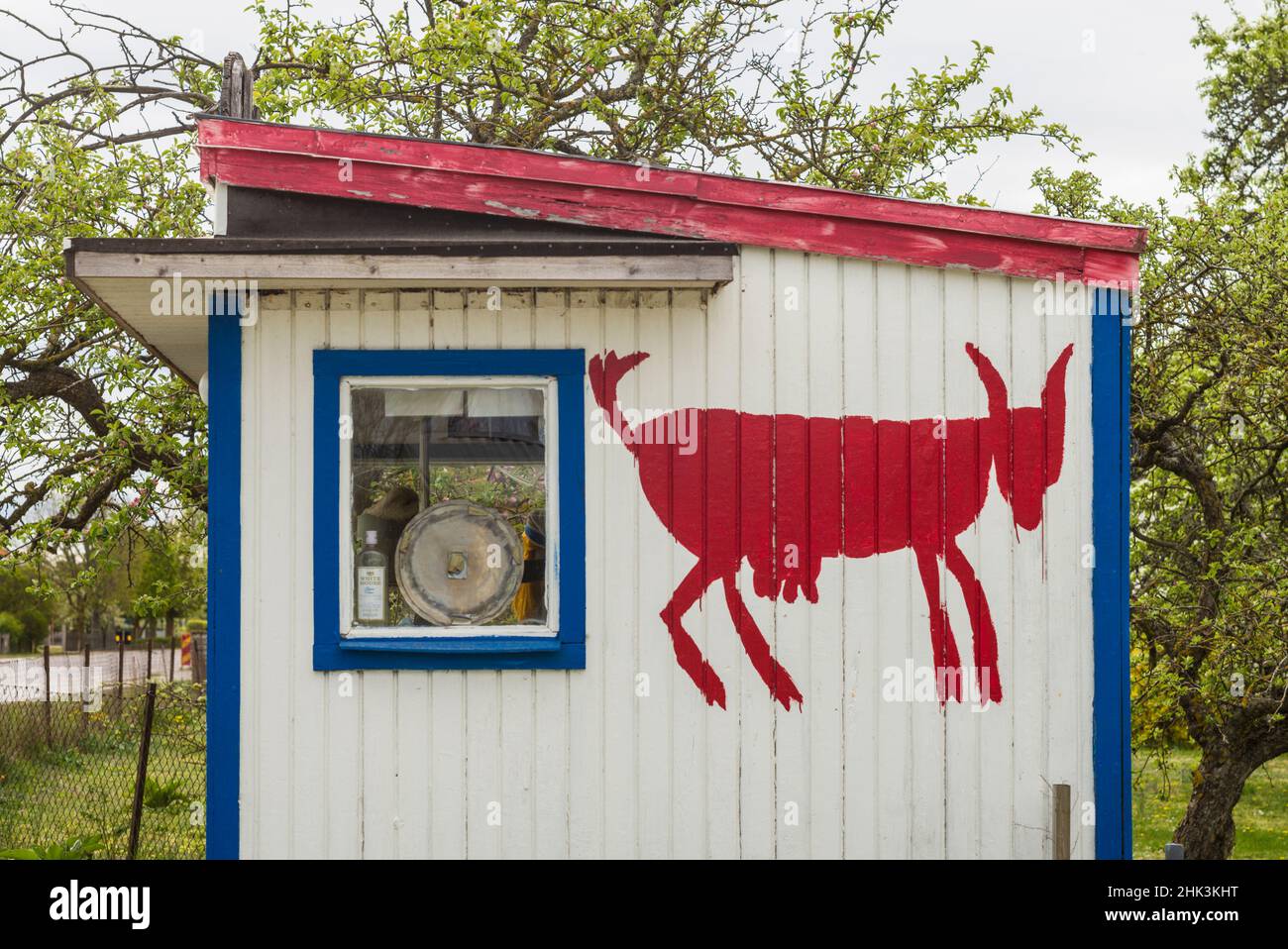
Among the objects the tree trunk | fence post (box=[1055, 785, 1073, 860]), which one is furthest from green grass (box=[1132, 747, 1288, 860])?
fence post (box=[1055, 785, 1073, 860])

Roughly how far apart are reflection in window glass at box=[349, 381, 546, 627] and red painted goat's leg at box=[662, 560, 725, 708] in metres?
0.52

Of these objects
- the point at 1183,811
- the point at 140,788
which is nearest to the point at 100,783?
the point at 140,788

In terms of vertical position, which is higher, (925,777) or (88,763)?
(925,777)

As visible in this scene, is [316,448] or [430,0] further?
[430,0]

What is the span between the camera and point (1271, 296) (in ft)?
29.8

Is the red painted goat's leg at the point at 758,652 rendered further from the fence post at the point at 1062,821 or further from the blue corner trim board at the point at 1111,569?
the blue corner trim board at the point at 1111,569

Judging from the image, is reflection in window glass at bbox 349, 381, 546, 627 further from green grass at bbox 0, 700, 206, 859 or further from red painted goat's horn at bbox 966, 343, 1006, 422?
green grass at bbox 0, 700, 206, 859

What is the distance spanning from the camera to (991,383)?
17.9 ft

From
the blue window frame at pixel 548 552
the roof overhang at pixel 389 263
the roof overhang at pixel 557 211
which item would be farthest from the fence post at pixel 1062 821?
the roof overhang at pixel 389 263

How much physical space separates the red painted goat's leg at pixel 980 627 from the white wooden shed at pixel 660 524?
0.01m

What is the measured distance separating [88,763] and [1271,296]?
1143cm

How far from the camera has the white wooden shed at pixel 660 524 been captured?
5.32 meters
